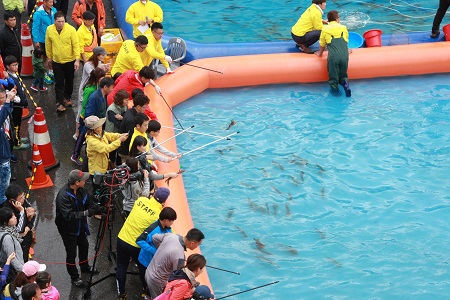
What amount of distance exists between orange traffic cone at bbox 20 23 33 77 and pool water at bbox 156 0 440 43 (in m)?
4.12

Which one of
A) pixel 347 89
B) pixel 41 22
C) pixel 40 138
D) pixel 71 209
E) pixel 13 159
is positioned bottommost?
pixel 13 159

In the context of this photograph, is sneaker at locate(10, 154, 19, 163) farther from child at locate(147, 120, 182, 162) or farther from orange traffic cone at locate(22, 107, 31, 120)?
child at locate(147, 120, 182, 162)

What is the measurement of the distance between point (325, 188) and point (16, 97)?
4.41 m

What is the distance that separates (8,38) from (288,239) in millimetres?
5627

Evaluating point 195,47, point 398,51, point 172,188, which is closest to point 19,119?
point 172,188

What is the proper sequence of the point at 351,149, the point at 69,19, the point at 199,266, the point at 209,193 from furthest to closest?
the point at 69,19, the point at 351,149, the point at 209,193, the point at 199,266

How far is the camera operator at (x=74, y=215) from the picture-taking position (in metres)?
7.88

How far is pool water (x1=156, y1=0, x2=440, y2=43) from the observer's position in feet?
55.3

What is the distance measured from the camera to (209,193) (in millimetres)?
10555

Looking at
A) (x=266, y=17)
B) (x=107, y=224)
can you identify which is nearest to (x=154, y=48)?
(x=107, y=224)

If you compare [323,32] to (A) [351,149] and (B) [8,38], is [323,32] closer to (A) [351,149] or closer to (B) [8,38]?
(A) [351,149]

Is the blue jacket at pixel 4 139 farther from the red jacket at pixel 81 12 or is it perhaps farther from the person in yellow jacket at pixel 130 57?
the red jacket at pixel 81 12

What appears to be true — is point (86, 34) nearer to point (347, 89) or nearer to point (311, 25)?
point (311, 25)

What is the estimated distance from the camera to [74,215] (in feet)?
25.9
